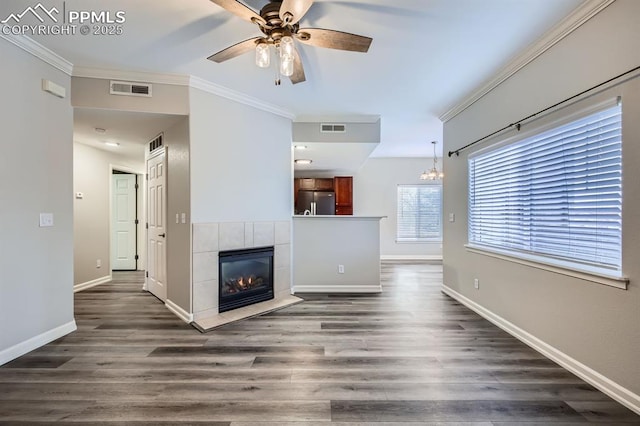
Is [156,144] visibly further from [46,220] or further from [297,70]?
[297,70]

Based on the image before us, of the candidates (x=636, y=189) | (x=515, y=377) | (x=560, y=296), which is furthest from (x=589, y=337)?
(x=636, y=189)

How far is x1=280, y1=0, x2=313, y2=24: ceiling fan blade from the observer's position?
5.34 ft

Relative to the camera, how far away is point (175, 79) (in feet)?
10.0

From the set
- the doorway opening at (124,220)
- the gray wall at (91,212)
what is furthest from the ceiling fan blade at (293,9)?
the doorway opening at (124,220)

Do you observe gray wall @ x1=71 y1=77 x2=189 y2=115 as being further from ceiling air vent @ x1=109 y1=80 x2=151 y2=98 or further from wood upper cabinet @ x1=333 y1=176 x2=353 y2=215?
wood upper cabinet @ x1=333 y1=176 x2=353 y2=215

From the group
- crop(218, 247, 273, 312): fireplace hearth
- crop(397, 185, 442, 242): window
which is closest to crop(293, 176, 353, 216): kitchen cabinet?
crop(397, 185, 442, 242): window

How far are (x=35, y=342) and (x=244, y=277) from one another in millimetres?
1979

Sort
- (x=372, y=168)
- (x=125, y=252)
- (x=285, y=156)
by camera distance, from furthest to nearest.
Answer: (x=372, y=168) < (x=125, y=252) < (x=285, y=156)

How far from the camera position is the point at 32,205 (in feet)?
8.25

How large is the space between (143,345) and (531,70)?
4412 millimetres

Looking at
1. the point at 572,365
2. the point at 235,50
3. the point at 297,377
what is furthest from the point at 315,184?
the point at 572,365

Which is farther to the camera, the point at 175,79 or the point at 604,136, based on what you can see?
the point at 175,79

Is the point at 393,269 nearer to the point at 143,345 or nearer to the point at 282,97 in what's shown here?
the point at 282,97

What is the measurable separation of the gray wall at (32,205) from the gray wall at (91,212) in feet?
6.48
